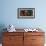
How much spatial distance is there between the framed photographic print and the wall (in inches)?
3.9

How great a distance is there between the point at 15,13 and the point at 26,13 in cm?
37

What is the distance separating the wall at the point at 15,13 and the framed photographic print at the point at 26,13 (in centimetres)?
10

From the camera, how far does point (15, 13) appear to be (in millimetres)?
4141

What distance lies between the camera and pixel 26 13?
13.6 ft

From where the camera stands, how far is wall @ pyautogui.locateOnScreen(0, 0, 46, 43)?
413 centimetres

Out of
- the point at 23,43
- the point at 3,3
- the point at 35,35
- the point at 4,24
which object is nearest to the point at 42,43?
the point at 35,35

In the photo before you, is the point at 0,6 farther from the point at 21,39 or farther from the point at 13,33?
the point at 21,39

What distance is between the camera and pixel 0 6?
4.13 metres

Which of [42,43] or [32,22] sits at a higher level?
[32,22]

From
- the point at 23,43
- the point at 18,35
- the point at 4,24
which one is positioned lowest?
the point at 23,43

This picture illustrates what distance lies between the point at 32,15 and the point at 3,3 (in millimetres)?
1052

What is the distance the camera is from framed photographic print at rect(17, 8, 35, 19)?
13.5ft

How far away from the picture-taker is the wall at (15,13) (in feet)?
13.5

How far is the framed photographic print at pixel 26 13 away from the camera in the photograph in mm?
4129
